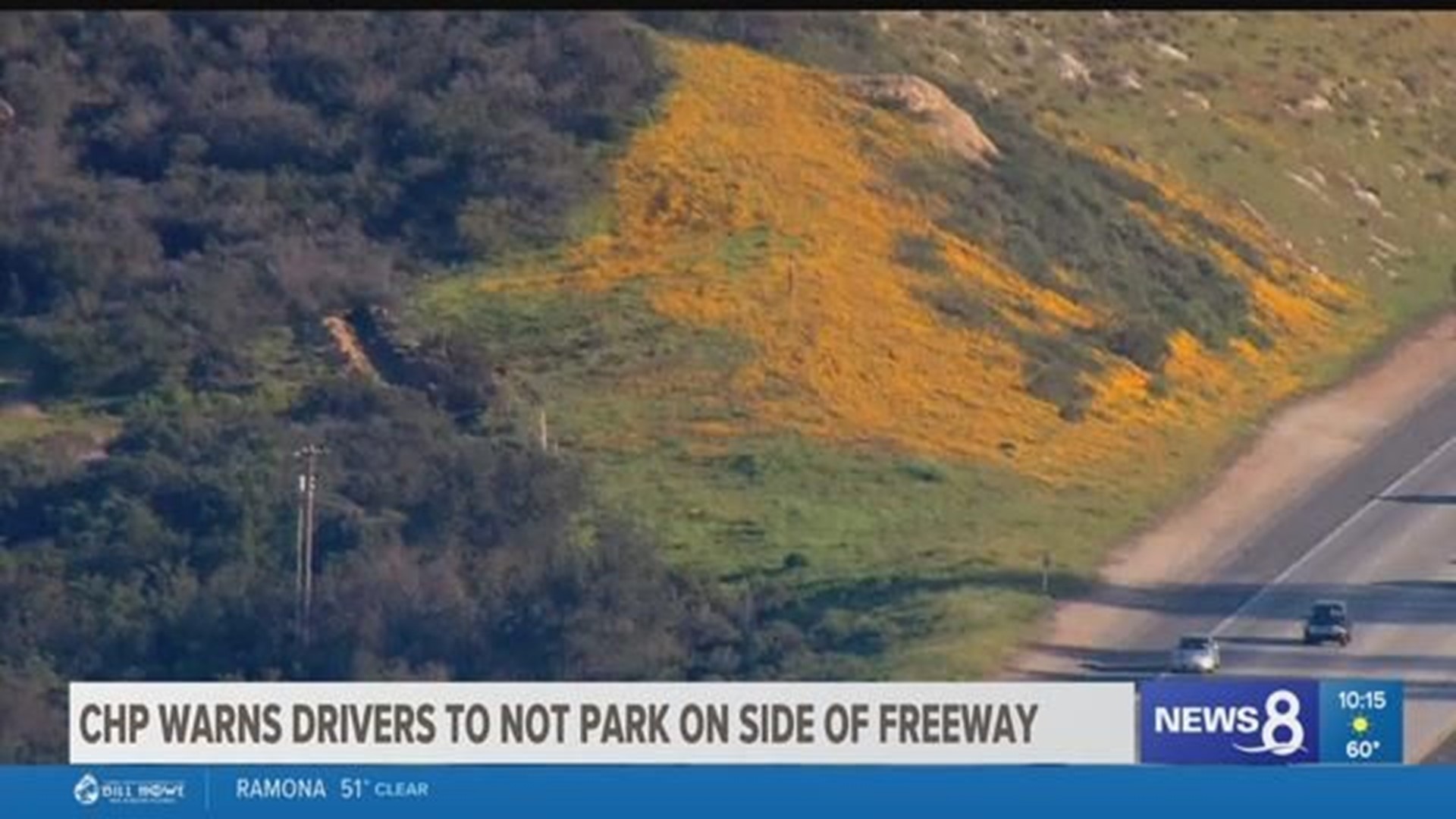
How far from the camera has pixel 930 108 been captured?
2522 centimetres

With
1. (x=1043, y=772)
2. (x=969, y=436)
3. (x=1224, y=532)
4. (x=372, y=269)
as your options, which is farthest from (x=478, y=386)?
(x=1043, y=772)

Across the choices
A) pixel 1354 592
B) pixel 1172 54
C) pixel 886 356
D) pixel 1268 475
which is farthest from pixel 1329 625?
pixel 1172 54

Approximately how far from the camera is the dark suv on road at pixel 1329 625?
19.3 m

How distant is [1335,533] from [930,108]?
573 cm

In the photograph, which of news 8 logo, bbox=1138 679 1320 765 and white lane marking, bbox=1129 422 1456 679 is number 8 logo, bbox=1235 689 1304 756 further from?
white lane marking, bbox=1129 422 1456 679

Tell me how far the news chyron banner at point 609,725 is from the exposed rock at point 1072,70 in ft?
32.5

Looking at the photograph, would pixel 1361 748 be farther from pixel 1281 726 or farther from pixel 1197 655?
pixel 1197 655

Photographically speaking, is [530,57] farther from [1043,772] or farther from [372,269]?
[1043,772]

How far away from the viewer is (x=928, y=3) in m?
15.6

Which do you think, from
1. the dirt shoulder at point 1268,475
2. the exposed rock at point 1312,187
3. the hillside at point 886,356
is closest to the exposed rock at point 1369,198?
the exposed rock at point 1312,187

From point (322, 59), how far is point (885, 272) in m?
4.65

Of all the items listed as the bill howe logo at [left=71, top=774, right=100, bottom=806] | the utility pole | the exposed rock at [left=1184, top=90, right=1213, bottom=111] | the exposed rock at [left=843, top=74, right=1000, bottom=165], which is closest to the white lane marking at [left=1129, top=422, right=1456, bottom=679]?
the exposed rock at [left=843, top=74, right=1000, bottom=165]

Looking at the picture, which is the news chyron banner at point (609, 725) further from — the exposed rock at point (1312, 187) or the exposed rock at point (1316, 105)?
the exposed rock at point (1316, 105)

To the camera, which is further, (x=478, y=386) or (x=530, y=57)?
(x=530, y=57)
